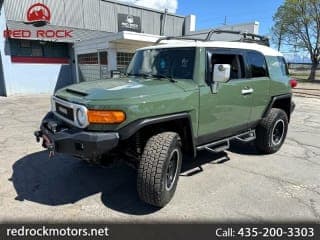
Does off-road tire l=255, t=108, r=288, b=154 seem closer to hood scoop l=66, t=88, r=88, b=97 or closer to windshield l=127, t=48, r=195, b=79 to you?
windshield l=127, t=48, r=195, b=79

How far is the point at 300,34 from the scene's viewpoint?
31906mm

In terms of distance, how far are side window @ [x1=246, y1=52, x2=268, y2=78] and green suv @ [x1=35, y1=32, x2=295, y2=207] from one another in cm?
2

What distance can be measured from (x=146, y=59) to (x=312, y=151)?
3.94 metres

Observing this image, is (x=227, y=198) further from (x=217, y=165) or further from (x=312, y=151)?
(x=312, y=151)

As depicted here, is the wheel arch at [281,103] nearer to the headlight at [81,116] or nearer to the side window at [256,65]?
the side window at [256,65]

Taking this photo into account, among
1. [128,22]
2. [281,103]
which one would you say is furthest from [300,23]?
[281,103]

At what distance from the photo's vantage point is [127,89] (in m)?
3.45

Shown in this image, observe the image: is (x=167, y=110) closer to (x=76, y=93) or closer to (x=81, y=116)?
(x=81, y=116)

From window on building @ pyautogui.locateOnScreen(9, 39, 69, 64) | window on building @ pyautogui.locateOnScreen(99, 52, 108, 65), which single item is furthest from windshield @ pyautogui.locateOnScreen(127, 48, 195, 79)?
window on building @ pyautogui.locateOnScreen(9, 39, 69, 64)

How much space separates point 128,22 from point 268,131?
1824cm

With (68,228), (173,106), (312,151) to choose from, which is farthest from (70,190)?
(312,151)

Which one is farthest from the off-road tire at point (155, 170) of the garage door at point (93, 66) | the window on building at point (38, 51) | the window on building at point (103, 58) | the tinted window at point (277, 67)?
the window on building at point (38, 51)

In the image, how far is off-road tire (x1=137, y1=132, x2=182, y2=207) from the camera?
334cm

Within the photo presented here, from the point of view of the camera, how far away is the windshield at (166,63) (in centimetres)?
408
